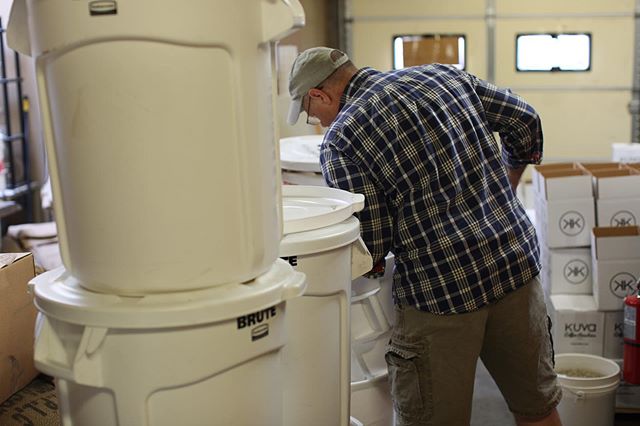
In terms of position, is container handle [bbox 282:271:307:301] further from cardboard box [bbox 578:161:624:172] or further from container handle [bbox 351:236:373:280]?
cardboard box [bbox 578:161:624:172]

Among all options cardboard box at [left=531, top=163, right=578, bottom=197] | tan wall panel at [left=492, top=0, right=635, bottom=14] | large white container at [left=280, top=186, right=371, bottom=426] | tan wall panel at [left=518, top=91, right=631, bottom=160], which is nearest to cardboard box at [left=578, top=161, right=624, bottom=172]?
cardboard box at [left=531, top=163, right=578, bottom=197]

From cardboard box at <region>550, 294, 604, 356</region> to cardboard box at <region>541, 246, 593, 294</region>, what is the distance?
0.08 meters

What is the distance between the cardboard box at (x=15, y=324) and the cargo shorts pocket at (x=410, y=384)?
93 centimetres

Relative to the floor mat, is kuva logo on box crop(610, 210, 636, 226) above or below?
above

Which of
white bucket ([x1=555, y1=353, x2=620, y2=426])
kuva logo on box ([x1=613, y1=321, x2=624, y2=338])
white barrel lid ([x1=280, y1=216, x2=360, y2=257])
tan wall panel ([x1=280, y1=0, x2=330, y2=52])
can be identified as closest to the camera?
white barrel lid ([x1=280, y1=216, x2=360, y2=257])

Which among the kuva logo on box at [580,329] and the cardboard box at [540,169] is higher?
the cardboard box at [540,169]

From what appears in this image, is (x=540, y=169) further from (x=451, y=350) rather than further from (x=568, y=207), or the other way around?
(x=451, y=350)

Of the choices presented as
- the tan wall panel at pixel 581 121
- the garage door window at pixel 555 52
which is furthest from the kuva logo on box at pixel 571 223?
the garage door window at pixel 555 52

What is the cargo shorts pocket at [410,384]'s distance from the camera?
2.12 m

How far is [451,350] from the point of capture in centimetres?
211

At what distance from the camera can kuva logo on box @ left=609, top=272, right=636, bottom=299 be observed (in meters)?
3.18

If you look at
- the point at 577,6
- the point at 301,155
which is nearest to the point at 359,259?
the point at 301,155

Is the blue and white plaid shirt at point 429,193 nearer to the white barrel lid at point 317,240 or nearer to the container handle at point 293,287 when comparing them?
the white barrel lid at point 317,240

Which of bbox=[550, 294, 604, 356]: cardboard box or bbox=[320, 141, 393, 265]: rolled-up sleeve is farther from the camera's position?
bbox=[550, 294, 604, 356]: cardboard box
